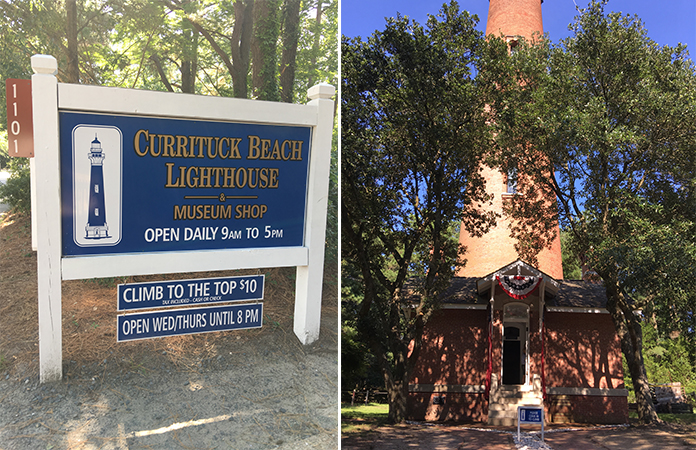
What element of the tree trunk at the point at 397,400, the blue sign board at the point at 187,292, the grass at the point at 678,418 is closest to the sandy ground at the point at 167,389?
the blue sign board at the point at 187,292

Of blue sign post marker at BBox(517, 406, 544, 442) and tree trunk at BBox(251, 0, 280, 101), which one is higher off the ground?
tree trunk at BBox(251, 0, 280, 101)

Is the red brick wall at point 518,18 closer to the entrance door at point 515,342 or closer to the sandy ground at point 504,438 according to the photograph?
the entrance door at point 515,342

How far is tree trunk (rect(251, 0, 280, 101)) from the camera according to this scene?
1078 centimetres

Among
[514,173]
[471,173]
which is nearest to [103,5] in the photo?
[471,173]

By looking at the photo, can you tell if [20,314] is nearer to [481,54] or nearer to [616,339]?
[481,54]

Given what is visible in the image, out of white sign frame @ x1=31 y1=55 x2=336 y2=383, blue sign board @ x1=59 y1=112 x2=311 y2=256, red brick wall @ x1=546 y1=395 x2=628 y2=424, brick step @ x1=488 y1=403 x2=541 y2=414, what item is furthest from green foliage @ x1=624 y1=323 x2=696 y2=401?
blue sign board @ x1=59 y1=112 x2=311 y2=256

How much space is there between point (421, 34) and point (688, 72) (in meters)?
7.15

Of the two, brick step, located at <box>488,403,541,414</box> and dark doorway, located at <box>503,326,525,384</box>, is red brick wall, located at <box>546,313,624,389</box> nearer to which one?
dark doorway, located at <box>503,326,525,384</box>

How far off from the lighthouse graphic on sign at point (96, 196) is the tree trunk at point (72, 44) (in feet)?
23.0

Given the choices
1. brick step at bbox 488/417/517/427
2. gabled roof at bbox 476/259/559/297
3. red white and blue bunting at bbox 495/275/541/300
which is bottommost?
brick step at bbox 488/417/517/427

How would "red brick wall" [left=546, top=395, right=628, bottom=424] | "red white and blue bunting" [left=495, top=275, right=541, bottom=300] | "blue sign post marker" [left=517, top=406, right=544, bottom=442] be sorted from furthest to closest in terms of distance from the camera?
"red brick wall" [left=546, top=395, right=628, bottom=424] < "red white and blue bunting" [left=495, top=275, right=541, bottom=300] < "blue sign post marker" [left=517, top=406, right=544, bottom=442]

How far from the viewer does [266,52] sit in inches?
427

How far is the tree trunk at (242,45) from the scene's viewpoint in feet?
38.2

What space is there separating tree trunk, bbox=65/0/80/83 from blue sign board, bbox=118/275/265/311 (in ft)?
25.8
